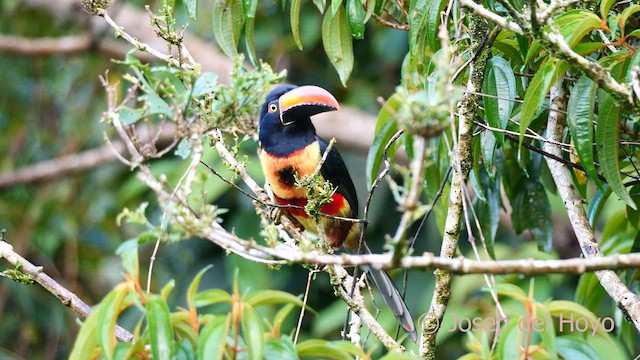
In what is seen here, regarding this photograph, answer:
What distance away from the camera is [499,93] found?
2.14m

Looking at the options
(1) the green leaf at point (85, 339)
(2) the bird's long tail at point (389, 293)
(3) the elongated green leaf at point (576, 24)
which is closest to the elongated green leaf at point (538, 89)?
(3) the elongated green leaf at point (576, 24)

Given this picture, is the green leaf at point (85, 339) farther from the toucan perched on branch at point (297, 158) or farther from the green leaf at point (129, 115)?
the toucan perched on branch at point (297, 158)

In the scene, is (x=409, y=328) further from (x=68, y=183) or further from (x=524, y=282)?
(x=68, y=183)

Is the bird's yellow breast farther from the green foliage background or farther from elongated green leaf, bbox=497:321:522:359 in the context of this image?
elongated green leaf, bbox=497:321:522:359

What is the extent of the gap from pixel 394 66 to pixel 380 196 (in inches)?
53.6

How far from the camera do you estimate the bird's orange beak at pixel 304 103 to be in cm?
293

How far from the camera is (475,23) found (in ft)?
7.53

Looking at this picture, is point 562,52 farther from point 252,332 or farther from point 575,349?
point 252,332

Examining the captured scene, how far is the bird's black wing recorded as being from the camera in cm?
338

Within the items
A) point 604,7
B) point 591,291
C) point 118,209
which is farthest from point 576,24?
point 118,209

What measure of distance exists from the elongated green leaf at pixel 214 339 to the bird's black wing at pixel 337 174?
185 cm

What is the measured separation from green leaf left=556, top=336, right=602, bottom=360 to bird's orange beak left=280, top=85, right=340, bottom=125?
1.46 m

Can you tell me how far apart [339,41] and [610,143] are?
88cm

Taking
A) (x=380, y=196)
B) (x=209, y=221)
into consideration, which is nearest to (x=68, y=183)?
(x=380, y=196)
